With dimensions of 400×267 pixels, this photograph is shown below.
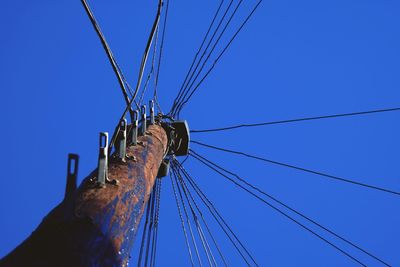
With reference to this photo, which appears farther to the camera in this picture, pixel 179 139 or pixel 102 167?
pixel 179 139

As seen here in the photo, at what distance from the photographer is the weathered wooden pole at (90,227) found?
1.75 m

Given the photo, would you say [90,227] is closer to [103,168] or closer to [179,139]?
[103,168]

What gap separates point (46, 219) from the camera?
208cm

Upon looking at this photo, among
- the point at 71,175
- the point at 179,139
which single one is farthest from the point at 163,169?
the point at 71,175

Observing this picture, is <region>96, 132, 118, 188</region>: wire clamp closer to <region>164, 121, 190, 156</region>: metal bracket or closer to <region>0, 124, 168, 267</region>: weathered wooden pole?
<region>0, 124, 168, 267</region>: weathered wooden pole

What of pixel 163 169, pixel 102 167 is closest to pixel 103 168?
pixel 102 167

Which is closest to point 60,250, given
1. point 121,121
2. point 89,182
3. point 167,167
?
point 89,182

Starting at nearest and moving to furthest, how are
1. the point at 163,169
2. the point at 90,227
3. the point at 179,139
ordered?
1. the point at 90,227
2. the point at 163,169
3. the point at 179,139

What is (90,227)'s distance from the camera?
194 cm

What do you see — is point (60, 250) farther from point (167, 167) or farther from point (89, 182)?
point (167, 167)

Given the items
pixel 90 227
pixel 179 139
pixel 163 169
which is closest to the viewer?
pixel 90 227

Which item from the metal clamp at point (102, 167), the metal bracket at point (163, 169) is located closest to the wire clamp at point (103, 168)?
the metal clamp at point (102, 167)

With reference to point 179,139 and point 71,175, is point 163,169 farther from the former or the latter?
point 71,175

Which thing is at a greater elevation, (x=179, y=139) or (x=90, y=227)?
(x=179, y=139)
